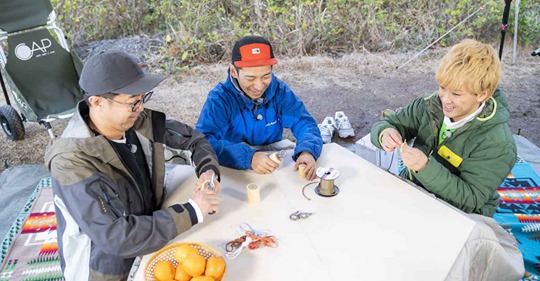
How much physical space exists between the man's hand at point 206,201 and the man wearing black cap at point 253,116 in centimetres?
40

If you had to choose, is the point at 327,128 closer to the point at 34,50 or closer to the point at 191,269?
the point at 191,269

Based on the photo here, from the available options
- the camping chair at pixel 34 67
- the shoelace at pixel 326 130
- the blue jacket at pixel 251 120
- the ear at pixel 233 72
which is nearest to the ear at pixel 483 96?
the blue jacket at pixel 251 120

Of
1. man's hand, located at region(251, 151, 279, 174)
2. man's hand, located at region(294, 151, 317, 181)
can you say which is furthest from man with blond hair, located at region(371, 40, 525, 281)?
man's hand, located at region(251, 151, 279, 174)

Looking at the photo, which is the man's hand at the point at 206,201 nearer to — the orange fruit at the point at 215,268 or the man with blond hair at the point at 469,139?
the orange fruit at the point at 215,268

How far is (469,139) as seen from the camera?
190 centimetres

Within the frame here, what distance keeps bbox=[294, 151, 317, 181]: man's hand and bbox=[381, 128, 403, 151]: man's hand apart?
14.7 inches

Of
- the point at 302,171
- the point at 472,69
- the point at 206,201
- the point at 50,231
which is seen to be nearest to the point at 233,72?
the point at 302,171

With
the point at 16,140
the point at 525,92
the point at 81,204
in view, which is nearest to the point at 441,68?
the point at 81,204

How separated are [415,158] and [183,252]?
105cm

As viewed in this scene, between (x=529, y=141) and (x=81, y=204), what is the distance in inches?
146

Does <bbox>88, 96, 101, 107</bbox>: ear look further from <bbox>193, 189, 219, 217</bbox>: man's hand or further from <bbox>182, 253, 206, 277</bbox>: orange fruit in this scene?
<bbox>182, 253, 206, 277</bbox>: orange fruit

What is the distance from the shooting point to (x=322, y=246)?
1.43 metres

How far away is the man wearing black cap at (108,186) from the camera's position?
139 centimetres

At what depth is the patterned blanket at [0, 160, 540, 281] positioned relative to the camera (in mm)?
2352
